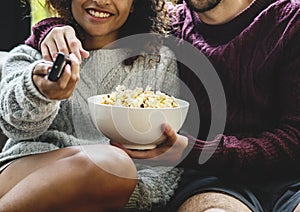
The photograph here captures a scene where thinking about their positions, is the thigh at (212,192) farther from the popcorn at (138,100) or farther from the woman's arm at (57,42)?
the woman's arm at (57,42)

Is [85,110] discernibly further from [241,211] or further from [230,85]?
[241,211]

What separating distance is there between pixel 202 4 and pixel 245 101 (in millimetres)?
291

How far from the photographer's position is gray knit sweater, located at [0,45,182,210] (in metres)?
1.41

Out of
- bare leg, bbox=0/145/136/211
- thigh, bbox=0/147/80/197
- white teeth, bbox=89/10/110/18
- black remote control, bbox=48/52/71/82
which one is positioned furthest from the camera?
white teeth, bbox=89/10/110/18

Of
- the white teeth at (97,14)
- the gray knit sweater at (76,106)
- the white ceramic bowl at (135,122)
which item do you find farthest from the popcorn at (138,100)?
the white teeth at (97,14)

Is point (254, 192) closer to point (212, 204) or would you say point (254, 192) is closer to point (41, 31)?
point (212, 204)

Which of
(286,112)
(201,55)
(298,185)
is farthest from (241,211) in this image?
(201,55)

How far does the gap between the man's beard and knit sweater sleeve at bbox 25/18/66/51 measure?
1.19 feet

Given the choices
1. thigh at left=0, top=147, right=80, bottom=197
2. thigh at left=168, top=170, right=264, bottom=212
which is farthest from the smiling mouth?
thigh at left=168, top=170, right=264, bottom=212

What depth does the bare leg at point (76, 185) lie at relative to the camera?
4.35 feet

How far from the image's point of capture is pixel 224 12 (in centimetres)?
169

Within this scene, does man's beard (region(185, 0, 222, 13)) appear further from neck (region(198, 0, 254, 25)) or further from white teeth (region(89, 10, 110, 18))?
white teeth (region(89, 10, 110, 18))

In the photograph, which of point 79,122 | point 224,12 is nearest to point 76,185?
point 79,122

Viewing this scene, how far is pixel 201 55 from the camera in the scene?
1675 mm
